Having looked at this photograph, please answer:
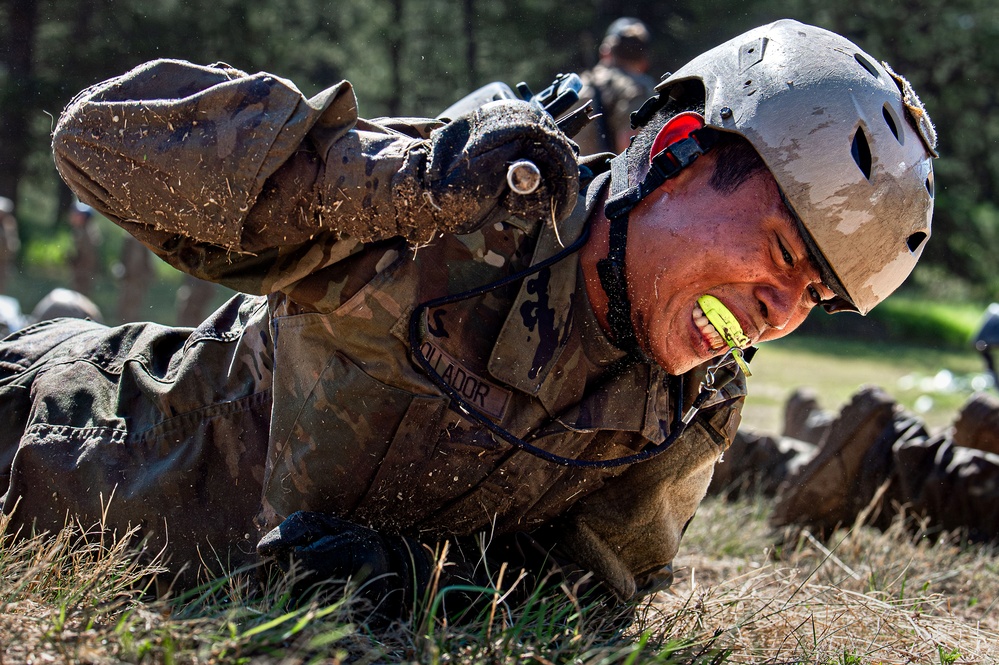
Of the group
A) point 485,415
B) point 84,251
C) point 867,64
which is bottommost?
point 84,251

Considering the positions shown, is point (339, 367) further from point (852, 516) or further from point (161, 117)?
point (852, 516)

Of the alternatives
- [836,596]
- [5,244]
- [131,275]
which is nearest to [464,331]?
[836,596]

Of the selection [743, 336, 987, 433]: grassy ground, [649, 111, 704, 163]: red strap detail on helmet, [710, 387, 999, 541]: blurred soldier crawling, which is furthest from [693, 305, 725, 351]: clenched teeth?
[743, 336, 987, 433]: grassy ground

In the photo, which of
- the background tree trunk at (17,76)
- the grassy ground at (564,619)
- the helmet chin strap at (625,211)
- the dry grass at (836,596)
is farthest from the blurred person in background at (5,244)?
the helmet chin strap at (625,211)

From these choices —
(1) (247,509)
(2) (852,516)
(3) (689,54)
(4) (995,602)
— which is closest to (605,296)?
(1) (247,509)

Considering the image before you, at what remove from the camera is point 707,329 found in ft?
9.04

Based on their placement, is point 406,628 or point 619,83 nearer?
point 406,628

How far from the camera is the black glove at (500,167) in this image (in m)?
2.05

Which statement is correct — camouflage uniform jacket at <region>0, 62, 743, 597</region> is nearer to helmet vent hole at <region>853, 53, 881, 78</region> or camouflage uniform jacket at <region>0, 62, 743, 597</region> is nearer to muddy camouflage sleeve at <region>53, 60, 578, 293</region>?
muddy camouflage sleeve at <region>53, 60, 578, 293</region>

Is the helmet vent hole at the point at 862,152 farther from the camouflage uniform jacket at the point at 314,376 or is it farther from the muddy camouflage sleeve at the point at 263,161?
the muddy camouflage sleeve at the point at 263,161

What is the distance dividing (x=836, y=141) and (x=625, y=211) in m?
0.61

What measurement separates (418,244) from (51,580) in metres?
1.14

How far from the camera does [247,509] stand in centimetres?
283

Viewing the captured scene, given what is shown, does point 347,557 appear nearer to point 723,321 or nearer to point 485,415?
point 485,415
